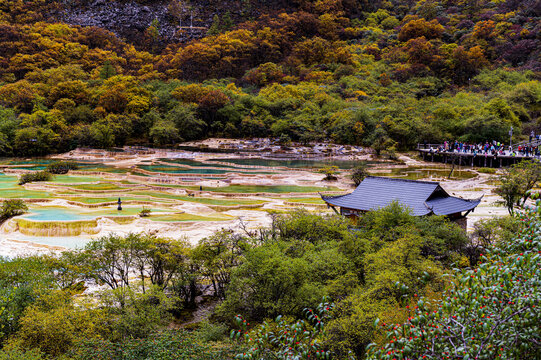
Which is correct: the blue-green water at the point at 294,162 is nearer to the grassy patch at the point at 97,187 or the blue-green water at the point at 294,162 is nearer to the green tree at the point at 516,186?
the grassy patch at the point at 97,187

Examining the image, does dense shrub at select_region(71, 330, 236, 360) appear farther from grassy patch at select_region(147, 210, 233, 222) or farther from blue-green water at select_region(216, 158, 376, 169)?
blue-green water at select_region(216, 158, 376, 169)

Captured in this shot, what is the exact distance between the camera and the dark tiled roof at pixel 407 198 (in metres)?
17.7

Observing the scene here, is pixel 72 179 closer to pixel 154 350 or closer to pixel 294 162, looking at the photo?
pixel 294 162

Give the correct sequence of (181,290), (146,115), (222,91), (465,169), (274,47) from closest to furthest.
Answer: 1. (181,290)
2. (465,169)
3. (146,115)
4. (222,91)
5. (274,47)

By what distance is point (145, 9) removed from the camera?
379 ft

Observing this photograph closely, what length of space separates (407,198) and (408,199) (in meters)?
0.07

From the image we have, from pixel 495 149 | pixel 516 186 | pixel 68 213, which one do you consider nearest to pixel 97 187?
pixel 68 213

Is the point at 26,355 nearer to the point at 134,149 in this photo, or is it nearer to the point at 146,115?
the point at 134,149

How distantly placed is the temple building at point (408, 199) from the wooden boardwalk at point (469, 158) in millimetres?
26573

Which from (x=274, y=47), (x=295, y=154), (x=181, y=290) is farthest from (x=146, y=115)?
(x=181, y=290)

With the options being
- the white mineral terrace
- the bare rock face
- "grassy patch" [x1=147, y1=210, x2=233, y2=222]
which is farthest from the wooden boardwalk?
the bare rock face

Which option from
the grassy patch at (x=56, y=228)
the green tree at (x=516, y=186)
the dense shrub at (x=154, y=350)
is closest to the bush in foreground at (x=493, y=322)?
the dense shrub at (x=154, y=350)

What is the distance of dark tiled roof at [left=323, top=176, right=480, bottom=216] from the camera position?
17734 mm

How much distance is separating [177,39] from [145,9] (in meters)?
15.5
